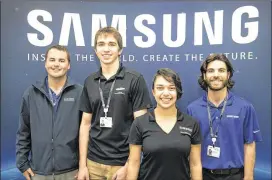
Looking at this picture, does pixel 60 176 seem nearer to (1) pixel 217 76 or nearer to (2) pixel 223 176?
(2) pixel 223 176

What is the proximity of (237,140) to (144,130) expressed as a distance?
782 millimetres

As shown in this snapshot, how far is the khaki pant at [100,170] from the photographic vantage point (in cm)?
234

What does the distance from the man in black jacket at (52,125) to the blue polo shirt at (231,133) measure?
3.41ft

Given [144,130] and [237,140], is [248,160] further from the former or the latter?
[144,130]

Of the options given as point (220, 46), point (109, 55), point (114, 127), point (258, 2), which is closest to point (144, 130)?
point (114, 127)

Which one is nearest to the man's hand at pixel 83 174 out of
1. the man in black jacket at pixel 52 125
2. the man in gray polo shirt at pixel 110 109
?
the man in gray polo shirt at pixel 110 109

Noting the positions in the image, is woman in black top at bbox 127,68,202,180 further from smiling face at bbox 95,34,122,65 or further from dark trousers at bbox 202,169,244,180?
smiling face at bbox 95,34,122,65

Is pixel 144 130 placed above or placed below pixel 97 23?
below

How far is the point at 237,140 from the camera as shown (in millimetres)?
2357

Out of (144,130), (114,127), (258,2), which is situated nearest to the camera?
(144,130)

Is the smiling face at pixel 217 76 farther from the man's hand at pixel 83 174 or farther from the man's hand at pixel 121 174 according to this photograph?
the man's hand at pixel 83 174

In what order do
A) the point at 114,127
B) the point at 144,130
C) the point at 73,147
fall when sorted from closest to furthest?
the point at 144,130
the point at 114,127
the point at 73,147

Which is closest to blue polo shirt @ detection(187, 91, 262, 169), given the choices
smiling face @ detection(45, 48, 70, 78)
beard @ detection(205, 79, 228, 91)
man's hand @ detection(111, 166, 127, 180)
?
beard @ detection(205, 79, 228, 91)

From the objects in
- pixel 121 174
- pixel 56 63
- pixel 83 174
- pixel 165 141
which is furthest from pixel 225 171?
pixel 56 63
